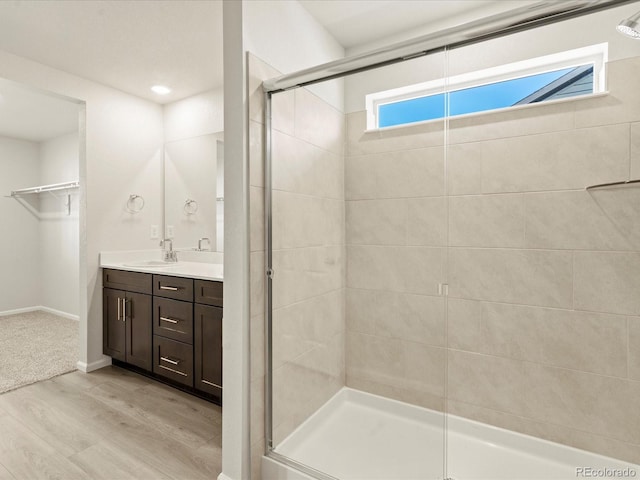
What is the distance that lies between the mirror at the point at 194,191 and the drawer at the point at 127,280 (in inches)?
23.8

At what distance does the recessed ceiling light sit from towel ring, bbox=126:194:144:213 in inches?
38.1

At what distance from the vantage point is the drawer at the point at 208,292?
234 cm

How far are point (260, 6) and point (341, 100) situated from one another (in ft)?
1.88

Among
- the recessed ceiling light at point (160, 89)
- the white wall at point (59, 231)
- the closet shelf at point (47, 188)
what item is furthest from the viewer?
the white wall at point (59, 231)

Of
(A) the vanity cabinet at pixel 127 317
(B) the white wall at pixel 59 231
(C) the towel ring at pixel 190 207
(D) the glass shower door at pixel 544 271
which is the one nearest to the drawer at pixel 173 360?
(A) the vanity cabinet at pixel 127 317

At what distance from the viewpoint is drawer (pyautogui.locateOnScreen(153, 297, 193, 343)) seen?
8.25ft

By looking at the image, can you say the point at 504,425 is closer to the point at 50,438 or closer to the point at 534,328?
the point at 534,328

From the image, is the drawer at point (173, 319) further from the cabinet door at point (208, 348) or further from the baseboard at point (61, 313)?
the baseboard at point (61, 313)

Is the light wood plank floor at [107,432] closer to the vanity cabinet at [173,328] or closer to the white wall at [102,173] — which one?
the vanity cabinet at [173,328]

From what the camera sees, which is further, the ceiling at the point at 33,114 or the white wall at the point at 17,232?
the white wall at the point at 17,232

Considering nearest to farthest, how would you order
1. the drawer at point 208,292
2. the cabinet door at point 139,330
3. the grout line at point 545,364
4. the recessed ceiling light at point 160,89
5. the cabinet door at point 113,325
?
the grout line at point 545,364
the drawer at point 208,292
the cabinet door at point 139,330
the cabinet door at point 113,325
the recessed ceiling light at point 160,89

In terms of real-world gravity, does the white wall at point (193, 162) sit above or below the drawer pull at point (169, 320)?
above

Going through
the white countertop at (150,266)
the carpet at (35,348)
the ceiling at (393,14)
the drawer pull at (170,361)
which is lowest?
the carpet at (35,348)

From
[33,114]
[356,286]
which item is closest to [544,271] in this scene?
[356,286]
